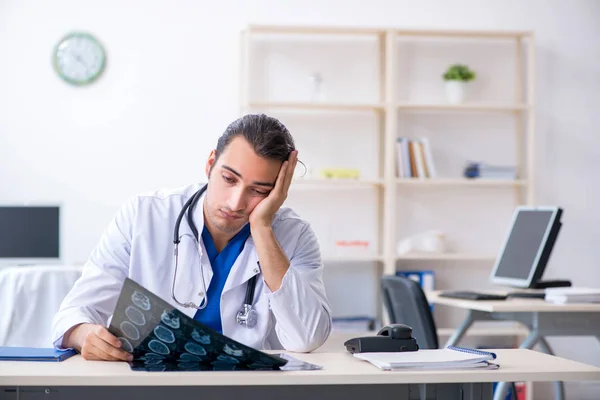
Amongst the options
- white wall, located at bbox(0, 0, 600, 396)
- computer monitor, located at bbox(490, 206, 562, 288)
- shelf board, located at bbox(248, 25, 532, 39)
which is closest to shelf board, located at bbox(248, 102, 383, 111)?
white wall, located at bbox(0, 0, 600, 396)

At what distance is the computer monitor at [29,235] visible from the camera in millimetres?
4625

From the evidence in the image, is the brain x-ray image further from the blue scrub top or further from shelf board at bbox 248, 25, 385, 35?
shelf board at bbox 248, 25, 385, 35

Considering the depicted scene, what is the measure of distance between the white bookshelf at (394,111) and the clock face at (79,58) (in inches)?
35.2

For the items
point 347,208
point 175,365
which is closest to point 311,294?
point 175,365

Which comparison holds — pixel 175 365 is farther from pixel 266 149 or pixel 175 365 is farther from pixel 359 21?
pixel 359 21

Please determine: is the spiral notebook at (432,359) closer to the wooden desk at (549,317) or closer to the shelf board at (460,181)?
the wooden desk at (549,317)

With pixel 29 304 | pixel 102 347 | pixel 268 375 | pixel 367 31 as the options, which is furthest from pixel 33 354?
pixel 367 31

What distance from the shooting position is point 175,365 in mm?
1365

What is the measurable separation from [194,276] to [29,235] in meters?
3.04

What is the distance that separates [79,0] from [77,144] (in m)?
0.89

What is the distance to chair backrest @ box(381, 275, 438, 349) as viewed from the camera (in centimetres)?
288

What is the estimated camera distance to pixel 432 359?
1.41 metres

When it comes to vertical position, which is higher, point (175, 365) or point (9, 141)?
point (9, 141)

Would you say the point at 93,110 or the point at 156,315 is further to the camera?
the point at 93,110
